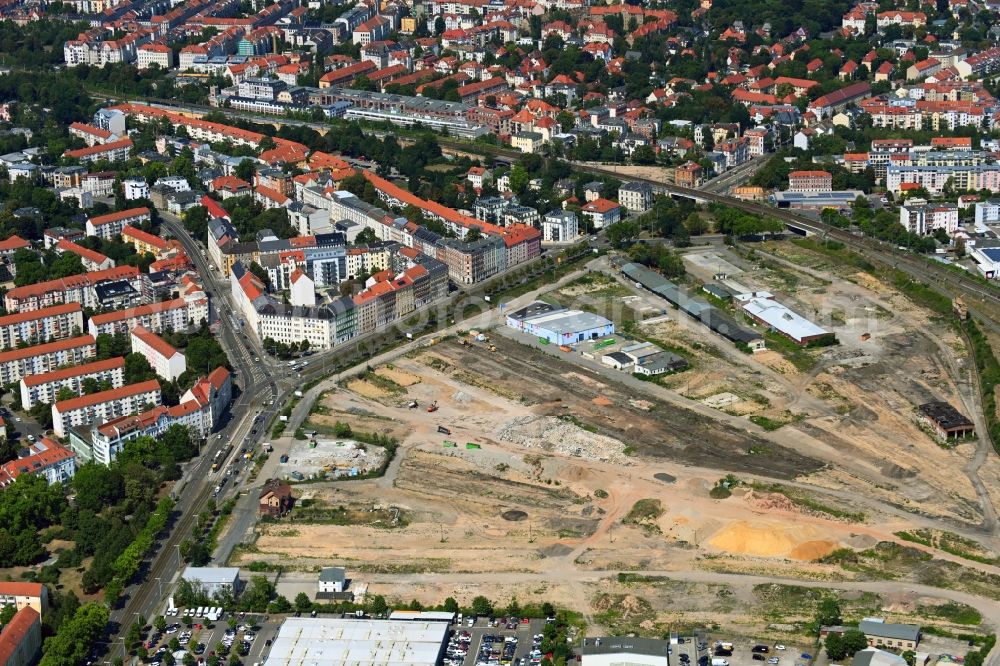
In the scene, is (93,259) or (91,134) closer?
(93,259)

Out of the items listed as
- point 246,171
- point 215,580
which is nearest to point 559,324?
point 215,580

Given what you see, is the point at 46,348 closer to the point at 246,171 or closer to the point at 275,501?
the point at 275,501

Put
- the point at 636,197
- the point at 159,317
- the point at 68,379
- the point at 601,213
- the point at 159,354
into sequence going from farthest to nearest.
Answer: the point at 636,197, the point at 601,213, the point at 159,317, the point at 159,354, the point at 68,379

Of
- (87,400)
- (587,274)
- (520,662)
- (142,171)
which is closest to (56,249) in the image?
(142,171)

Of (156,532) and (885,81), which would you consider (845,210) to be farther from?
(156,532)

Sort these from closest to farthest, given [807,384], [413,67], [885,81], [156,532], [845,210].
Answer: [156,532]
[807,384]
[845,210]
[885,81]
[413,67]

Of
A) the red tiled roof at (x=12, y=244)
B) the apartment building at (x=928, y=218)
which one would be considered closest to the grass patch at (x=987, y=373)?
the apartment building at (x=928, y=218)

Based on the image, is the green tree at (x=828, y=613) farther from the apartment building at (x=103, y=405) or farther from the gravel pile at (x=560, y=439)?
the apartment building at (x=103, y=405)
